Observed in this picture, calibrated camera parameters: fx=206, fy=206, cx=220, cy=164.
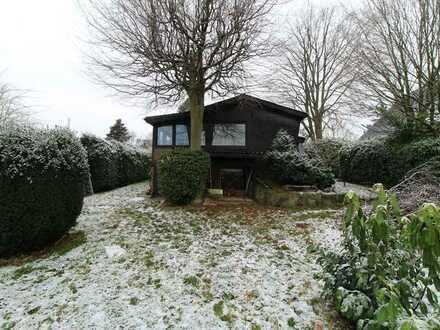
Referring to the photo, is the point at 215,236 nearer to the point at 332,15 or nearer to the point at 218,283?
the point at 218,283

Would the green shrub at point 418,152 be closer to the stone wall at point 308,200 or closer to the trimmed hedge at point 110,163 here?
the stone wall at point 308,200

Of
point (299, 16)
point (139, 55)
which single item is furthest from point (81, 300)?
point (299, 16)

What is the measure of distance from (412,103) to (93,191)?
507 inches

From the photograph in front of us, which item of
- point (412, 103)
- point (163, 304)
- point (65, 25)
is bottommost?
point (163, 304)

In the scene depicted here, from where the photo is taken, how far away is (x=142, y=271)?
3.11m

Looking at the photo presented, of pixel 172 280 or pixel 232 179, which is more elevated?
pixel 232 179

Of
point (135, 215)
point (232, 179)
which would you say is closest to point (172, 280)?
point (135, 215)

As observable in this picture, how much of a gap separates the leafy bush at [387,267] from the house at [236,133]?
21.0 ft

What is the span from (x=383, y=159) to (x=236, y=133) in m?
5.88

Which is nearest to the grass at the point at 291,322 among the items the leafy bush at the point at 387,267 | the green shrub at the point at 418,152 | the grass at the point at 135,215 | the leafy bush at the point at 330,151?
the leafy bush at the point at 387,267

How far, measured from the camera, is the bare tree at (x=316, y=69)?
1342 cm

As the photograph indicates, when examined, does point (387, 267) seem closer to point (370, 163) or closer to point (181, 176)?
point (181, 176)

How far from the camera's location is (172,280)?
2926mm

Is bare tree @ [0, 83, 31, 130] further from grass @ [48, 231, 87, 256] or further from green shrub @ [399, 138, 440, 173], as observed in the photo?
green shrub @ [399, 138, 440, 173]
